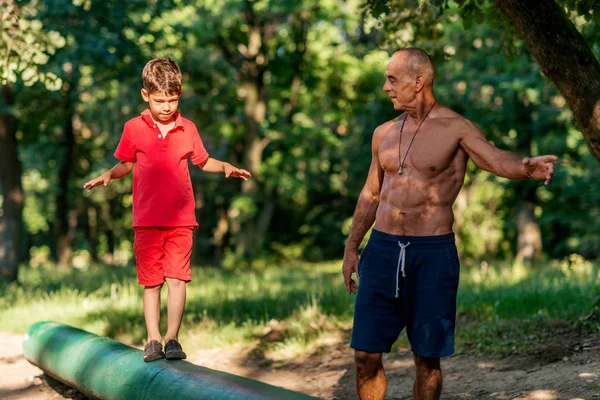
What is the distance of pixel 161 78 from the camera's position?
15.4 feet

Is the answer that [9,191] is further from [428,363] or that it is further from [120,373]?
[428,363]

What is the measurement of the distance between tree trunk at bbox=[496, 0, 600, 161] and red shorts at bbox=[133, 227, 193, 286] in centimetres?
281

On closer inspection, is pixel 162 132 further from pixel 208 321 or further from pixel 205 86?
pixel 205 86

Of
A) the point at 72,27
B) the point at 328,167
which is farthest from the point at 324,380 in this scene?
the point at 328,167

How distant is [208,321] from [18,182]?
7410mm

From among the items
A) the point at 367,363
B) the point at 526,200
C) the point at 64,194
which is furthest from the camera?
the point at 526,200

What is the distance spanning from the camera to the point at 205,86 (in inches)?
892

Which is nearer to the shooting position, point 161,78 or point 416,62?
point 416,62

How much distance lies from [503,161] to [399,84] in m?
0.71

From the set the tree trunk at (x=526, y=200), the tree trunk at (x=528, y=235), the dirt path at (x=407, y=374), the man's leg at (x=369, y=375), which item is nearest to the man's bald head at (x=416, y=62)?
the man's leg at (x=369, y=375)

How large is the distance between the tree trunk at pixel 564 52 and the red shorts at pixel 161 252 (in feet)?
9.21

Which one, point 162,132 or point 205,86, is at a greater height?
point 205,86

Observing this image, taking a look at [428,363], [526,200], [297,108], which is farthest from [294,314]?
[297,108]

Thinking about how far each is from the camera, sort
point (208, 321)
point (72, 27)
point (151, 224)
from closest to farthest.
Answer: point (151, 224) < point (208, 321) < point (72, 27)
